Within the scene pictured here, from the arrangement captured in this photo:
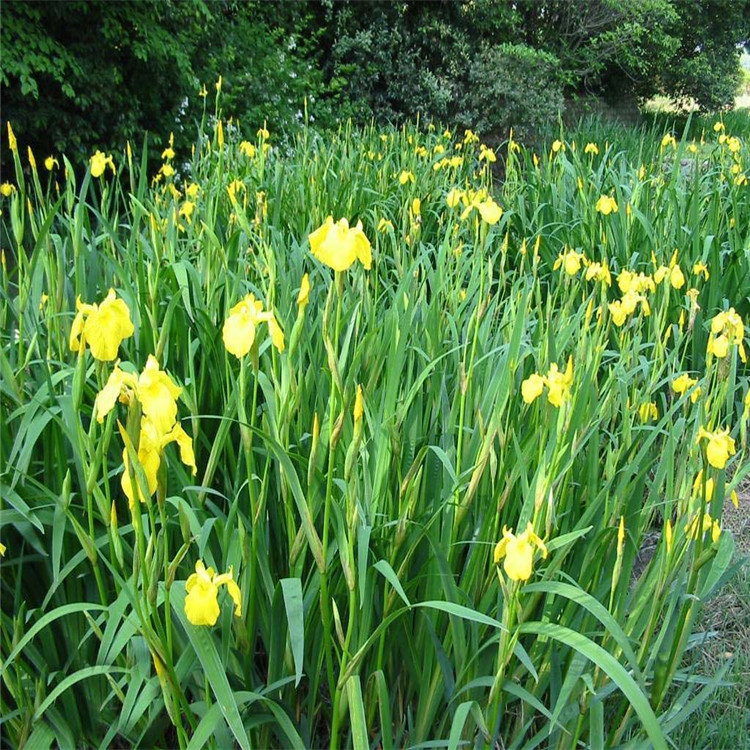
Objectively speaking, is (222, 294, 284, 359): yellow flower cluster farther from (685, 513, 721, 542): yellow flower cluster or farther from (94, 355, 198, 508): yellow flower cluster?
(685, 513, 721, 542): yellow flower cluster

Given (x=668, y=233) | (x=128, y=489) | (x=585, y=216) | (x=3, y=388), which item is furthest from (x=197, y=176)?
(x=128, y=489)

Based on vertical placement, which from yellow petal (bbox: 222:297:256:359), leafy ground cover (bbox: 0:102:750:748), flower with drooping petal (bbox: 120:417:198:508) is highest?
yellow petal (bbox: 222:297:256:359)

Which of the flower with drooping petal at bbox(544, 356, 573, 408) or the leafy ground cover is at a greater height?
the flower with drooping petal at bbox(544, 356, 573, 408)

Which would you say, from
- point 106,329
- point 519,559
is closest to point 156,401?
point 106,329

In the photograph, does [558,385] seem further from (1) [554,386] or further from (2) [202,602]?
(2) [202,602]

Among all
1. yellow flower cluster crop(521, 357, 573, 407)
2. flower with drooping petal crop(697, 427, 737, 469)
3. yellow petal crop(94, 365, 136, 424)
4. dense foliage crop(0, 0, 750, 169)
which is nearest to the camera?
yellow petal crop(94, 365, 136, 424)

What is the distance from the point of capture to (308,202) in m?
2.96

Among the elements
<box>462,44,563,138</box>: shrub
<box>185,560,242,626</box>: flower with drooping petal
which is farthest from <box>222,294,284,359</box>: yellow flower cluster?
<box>462,44,563,138</box>: shrub

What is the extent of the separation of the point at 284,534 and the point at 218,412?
13.3 inches

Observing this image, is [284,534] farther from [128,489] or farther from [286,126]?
[286,126]

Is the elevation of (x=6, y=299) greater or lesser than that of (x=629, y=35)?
lesser

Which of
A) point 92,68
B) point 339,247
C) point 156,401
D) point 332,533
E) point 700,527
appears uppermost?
point 92,68

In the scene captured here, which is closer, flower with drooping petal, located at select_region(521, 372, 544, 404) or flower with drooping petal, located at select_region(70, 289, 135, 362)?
flower with drooping petal, located at select_region(70, 289, 135, 362)

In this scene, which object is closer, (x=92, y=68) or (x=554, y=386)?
(x=554, y=386)
